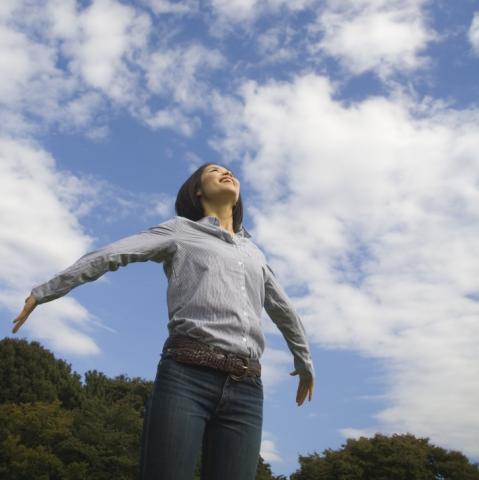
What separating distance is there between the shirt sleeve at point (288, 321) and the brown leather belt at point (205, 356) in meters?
0.68

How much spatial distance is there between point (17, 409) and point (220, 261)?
2683 cm

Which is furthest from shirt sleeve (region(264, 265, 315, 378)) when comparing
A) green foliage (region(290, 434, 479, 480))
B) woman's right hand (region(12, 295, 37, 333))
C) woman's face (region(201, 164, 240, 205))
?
green foliage (region(290, 434, 479, 480))

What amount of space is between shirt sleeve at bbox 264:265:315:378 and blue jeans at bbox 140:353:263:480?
2.12ft

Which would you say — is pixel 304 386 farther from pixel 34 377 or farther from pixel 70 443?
pixel 34 377

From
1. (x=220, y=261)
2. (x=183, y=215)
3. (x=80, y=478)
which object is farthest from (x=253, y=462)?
(x=80, y=478)

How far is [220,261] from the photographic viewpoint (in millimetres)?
3021

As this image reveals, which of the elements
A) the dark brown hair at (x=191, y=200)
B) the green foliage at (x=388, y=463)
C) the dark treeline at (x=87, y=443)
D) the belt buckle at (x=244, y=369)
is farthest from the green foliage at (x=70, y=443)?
the belt buckle at (x=244, y=369)

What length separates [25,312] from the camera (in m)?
2.69

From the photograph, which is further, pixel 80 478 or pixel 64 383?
pixel 64 383

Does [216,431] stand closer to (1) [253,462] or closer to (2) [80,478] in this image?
(1) [253,462]

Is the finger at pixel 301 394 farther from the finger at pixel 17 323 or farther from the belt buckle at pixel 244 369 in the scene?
the finger at pixel 17 323

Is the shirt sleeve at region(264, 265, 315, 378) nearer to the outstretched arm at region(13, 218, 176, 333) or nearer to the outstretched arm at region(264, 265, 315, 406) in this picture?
the outstretched arm at region(264, 265, 315, 406)

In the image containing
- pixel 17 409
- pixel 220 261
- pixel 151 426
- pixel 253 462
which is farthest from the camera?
pixel 17 409

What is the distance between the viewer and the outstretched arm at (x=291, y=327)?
343cm
